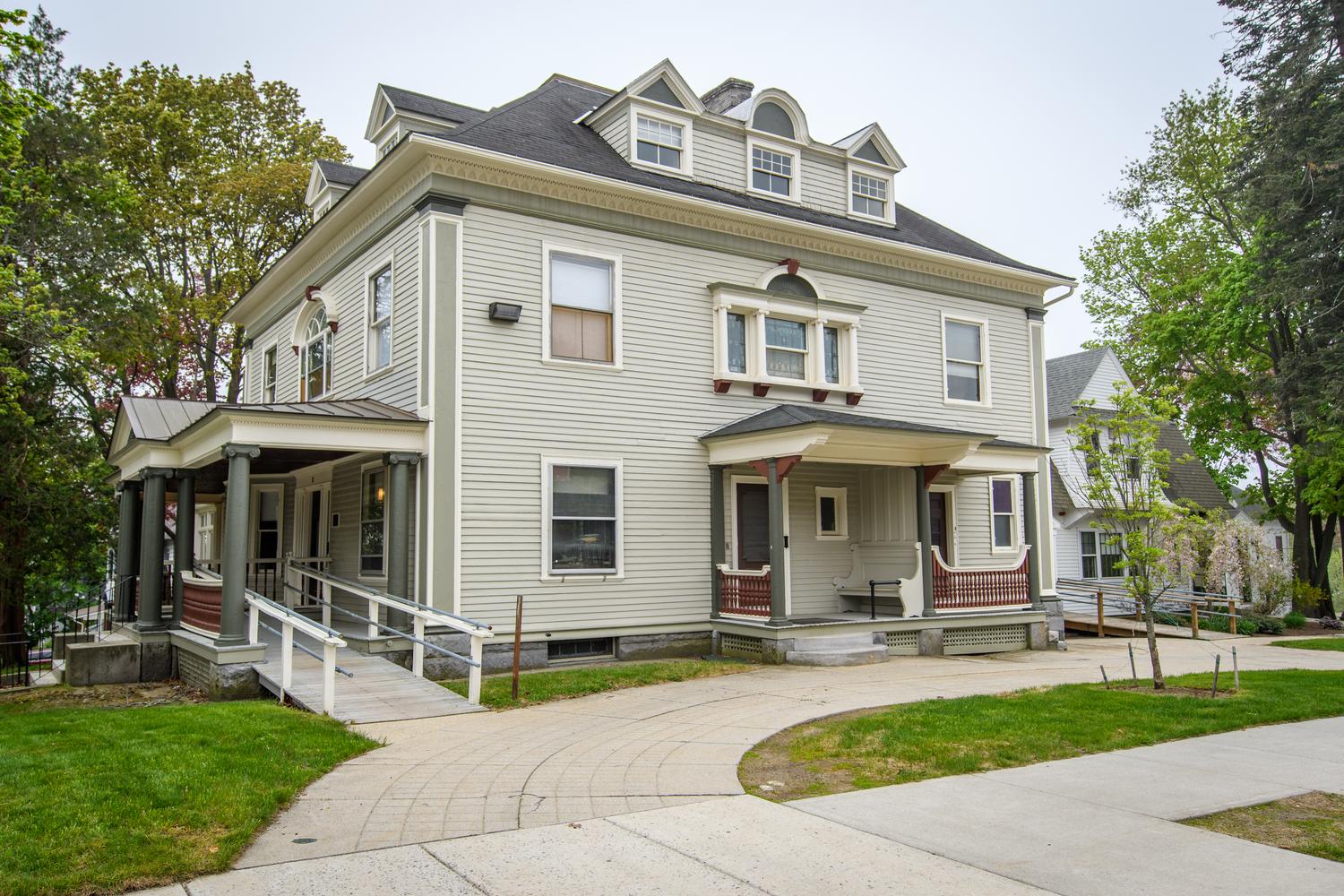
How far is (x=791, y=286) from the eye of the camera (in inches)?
672

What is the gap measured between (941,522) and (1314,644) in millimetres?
7935

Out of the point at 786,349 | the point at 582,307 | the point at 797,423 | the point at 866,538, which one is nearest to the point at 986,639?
the point at 866,538

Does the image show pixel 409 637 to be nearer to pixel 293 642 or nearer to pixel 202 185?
pixel 293 642

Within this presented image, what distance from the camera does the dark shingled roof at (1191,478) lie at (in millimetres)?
32344

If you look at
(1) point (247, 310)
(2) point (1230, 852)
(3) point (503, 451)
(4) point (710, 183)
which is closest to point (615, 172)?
(4) point (710, 183)

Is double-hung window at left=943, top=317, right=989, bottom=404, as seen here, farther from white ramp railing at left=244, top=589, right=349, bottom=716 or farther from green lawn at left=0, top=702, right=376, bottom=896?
green lawn at left=0, top=702, right=376, bottom=896

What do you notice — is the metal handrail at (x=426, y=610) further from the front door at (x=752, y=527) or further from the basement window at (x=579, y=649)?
the front door at (x=752, y=527)

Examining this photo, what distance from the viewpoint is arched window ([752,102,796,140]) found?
1777 cm

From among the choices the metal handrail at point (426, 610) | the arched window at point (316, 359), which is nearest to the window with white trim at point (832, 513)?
the metal handrail at point (426, 610)

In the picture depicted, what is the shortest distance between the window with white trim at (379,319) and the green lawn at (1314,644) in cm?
1755

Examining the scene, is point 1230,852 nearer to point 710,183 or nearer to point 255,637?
point 255,637

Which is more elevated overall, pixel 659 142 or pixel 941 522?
pixel 659 142

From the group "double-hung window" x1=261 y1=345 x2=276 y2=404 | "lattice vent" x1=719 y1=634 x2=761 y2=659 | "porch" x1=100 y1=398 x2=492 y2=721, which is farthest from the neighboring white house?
"double-hung window" x1=261 y1=345 x2=276 y2=404

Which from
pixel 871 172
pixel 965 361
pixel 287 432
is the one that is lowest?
pixel 287 432
